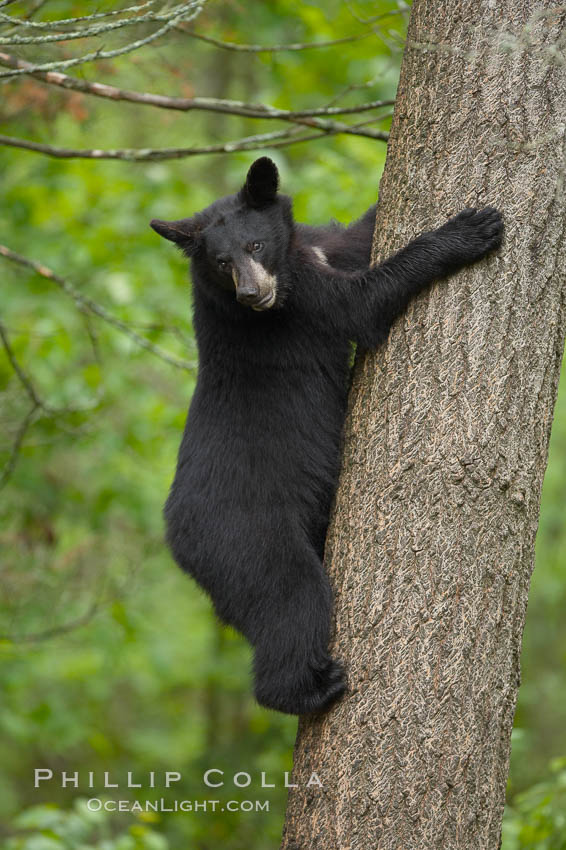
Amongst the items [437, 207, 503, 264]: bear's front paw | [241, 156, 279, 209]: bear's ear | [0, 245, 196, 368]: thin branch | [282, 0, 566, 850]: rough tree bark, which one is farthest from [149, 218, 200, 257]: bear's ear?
[437, 207, 503, 264]: bear's front paw

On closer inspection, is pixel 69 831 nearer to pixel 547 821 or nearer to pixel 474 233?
pixel 547 821

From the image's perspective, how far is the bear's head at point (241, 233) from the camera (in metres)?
3.61

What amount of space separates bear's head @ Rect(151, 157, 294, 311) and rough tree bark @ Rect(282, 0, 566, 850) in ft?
3.19

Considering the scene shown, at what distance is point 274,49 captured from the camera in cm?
402

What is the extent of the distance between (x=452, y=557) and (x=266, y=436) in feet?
3.98

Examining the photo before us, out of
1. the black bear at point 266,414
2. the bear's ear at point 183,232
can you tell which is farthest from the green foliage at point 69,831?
the bear's ear at point 183,232

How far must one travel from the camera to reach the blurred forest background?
16.6 ft

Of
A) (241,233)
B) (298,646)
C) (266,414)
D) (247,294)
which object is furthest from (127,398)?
(298,646)

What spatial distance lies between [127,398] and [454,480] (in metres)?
5.44

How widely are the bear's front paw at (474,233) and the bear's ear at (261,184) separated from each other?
1.35 meters

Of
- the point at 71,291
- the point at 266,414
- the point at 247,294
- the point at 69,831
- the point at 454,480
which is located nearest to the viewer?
the point at 454,480

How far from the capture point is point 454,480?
8.21ft

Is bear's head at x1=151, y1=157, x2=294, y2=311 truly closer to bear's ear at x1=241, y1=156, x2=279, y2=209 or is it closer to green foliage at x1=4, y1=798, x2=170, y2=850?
bear's ear at x1=241, y1=156, x2=279, y2=209

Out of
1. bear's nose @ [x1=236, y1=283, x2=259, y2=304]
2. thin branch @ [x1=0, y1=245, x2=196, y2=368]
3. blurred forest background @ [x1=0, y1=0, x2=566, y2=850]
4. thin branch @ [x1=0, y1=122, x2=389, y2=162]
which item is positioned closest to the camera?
bear's nose @ [x1=236, y1=283, x2=259, y2=304]
